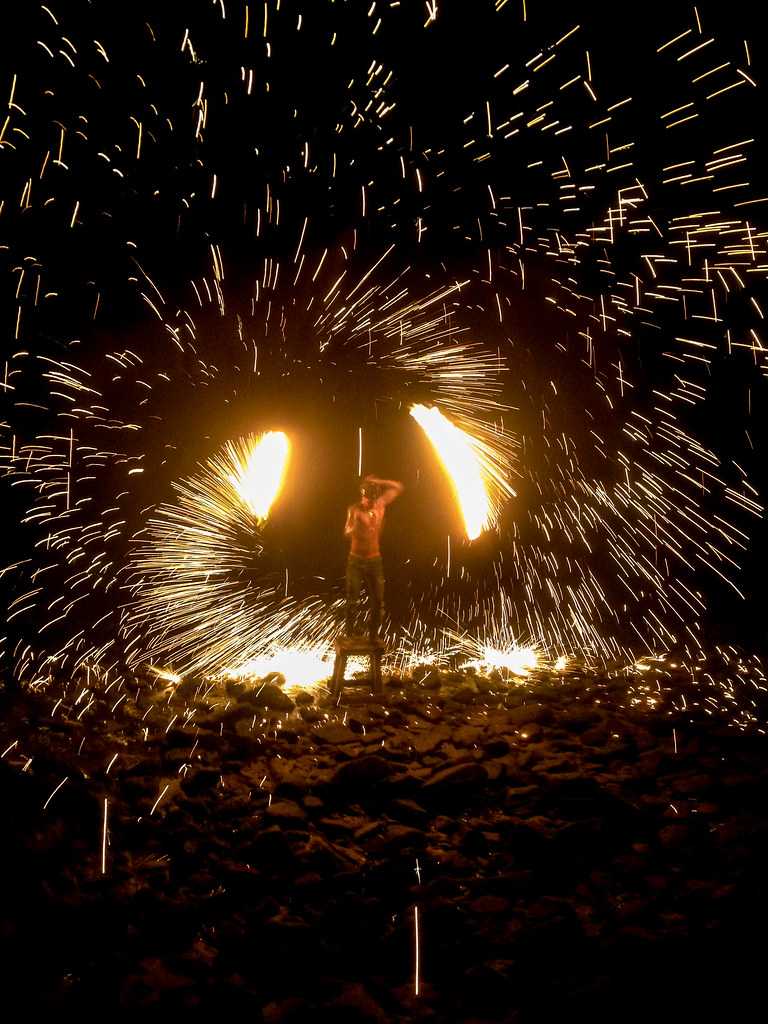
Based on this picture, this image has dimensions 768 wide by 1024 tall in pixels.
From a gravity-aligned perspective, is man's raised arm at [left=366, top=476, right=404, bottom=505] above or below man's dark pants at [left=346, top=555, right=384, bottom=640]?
above

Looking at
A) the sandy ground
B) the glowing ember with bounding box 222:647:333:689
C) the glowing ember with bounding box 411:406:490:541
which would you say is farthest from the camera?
the glowing ember with bounding box 411:406:490:541

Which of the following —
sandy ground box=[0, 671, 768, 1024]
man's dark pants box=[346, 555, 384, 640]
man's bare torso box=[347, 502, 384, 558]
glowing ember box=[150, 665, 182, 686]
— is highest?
man's bare torso box=[347, 502, 384, 558]

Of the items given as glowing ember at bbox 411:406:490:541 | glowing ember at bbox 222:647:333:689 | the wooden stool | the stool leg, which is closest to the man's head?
the wooden stool

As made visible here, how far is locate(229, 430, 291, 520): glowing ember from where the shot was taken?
612cm

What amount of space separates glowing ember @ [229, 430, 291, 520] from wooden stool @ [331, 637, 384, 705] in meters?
2.08

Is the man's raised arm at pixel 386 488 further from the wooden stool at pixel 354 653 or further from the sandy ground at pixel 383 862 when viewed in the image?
the sandy ground at pixel 383 862

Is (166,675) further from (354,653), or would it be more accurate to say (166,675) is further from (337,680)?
(354,653)

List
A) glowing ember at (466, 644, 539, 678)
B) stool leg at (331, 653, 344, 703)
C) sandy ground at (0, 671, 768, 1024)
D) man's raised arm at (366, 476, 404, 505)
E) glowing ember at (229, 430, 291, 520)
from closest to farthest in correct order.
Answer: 1. sandy ground at (0, 671, 768, 1024)
2. stool leg at (331, 653, 344, 703)
3. man's raised arm at (366, 476, 404, 505)
4. glowing ember at (466, 644, 539, 678)
5. glowing ember at (229, 430, 291, 520)

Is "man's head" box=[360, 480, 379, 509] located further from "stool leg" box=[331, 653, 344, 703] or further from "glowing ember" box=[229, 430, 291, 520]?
"glowing ember" box=[229, 430, 291, 520]

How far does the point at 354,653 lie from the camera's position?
178 inches

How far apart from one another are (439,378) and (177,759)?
4.23m

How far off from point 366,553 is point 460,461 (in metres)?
2.01

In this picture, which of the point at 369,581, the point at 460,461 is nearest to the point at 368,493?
the point at 369,581

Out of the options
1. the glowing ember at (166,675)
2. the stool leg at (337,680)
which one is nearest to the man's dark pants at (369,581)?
the stool leg at (337,680)
